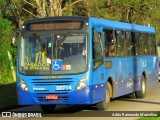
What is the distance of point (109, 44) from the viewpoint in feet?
53.4

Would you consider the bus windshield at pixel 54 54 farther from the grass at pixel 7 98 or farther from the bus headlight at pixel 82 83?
the grass at pixel 7 98

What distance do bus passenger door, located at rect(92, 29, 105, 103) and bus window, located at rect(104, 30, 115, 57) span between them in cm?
57

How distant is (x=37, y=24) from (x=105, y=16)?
21.8 meters

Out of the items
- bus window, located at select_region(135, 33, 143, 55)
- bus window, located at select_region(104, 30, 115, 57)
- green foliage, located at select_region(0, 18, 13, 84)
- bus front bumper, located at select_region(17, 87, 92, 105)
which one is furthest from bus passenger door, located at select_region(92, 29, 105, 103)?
green foliage, located at select_region(0, 18, 13, 84)

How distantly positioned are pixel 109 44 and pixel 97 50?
1.41 meters

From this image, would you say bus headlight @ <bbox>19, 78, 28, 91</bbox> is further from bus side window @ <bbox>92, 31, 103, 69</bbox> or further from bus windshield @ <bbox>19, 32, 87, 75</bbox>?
bus side window @ <bbox>92, 31, 103, 69</bbox>

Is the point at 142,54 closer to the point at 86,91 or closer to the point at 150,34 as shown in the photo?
the point at 150,34

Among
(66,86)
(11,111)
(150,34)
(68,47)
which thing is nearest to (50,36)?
(68,47)

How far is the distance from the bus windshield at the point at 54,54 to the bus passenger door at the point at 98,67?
45 centimetres

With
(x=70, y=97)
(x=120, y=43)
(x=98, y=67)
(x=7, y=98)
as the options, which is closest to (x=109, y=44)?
(x=120, y=43)

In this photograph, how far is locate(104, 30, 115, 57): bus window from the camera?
52.2 ft

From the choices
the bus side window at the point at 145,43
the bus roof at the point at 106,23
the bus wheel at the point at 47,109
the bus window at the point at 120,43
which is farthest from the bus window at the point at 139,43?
the bus wheel at the point at 47,109

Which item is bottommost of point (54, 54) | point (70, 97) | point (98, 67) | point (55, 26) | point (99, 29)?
point (70, 97)

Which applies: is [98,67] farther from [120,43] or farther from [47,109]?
[120,43]
